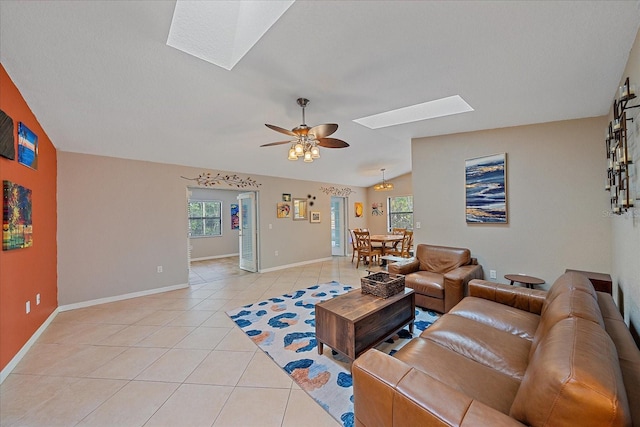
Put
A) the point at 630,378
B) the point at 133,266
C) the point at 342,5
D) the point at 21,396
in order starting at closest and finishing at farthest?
the point at 630,378 → the point at 342,5 → the point at 21,396 → the point at 133,266

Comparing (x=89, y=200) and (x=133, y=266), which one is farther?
(x=133, y=266)

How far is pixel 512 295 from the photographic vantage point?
2.32 meters

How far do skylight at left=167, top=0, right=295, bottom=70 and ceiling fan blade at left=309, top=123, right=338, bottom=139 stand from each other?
907 millimetres

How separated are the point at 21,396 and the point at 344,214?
6.90 meters

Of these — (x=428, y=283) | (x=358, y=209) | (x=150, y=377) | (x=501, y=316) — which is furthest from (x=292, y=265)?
(x=501, y=316)

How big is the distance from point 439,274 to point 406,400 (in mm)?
2915

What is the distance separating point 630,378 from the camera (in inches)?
36.8

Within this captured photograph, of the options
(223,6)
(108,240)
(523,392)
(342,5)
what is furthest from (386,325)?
(108,240)

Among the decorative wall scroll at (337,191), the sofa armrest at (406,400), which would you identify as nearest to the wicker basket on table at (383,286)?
the sofa armrest at (406,400)

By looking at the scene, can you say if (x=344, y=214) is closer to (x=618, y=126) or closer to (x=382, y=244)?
(x=382, y=244)

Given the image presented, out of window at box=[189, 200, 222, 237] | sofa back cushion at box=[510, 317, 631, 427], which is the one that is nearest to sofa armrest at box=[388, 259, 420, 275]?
sofa back cushion at box=[510, 317, 631, 427]

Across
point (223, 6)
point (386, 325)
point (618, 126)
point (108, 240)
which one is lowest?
point (386, 325)

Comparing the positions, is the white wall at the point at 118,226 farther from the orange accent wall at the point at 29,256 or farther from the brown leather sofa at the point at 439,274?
the brown leather sofa at the point at 439,274

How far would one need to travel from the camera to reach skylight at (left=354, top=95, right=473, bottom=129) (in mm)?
3223
